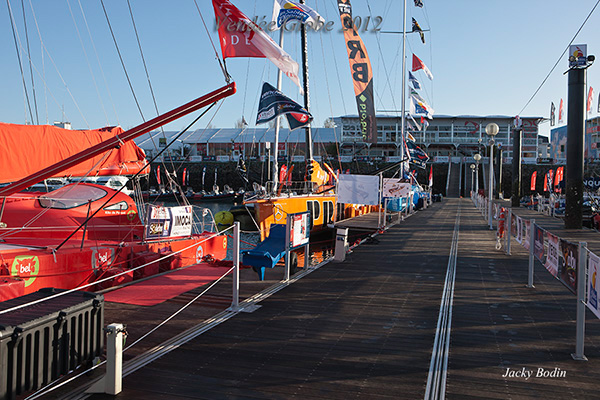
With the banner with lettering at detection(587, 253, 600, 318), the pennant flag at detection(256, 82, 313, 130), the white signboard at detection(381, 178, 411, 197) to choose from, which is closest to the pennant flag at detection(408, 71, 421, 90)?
the white signboard at detection(381, 178, 411, 197)

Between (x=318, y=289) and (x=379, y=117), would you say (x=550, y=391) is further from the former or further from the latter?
(x=379, y=117)

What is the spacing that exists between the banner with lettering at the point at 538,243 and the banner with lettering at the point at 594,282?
394 centimetres

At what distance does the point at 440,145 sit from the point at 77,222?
97985 millimetres

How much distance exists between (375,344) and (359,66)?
2355 cm

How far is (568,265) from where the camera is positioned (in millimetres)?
6934

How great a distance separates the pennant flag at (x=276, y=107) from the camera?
57.6ft

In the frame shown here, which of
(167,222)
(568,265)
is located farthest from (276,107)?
(568,265)

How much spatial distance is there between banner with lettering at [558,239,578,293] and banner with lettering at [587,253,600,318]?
25.6 inches

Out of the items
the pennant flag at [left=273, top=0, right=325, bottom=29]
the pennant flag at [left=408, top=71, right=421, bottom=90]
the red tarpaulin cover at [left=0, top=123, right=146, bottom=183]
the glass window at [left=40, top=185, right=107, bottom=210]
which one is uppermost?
the pennant flag at [left=408, top=71, right=421, bottom=90]

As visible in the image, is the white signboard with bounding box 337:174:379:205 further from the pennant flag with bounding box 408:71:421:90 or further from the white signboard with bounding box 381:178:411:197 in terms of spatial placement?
the pennant flag with bounding box 408:71:421:90

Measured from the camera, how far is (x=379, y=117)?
99188 millimetres

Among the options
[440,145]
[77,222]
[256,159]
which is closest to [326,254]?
[77,222]

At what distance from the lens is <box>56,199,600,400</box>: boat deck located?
5.12 m

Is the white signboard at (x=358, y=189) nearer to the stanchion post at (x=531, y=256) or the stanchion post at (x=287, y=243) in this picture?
the stanchion post at (x=531, y=256)
